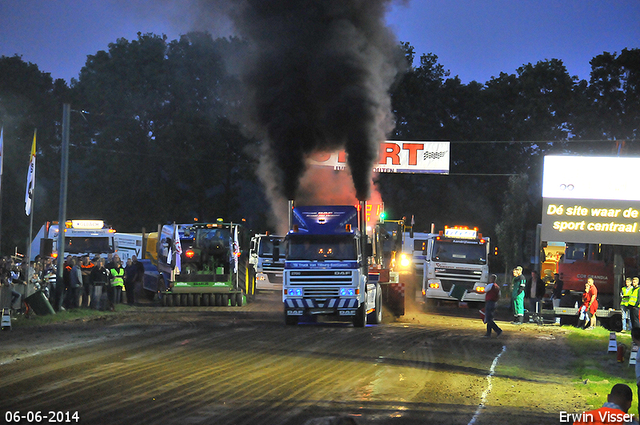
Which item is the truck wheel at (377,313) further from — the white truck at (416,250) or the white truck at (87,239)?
the white truck at (416,250)

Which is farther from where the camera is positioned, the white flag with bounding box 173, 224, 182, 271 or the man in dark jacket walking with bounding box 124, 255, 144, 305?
the white flag with bounding box 173, 224, 182, 271

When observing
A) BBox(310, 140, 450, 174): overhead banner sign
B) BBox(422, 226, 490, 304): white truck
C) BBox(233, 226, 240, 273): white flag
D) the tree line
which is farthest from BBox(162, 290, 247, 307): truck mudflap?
the tree line

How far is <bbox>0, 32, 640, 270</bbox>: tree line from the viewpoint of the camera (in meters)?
61.0

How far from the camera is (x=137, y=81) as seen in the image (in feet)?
210

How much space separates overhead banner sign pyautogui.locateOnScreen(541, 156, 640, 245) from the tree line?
3299 centimetres

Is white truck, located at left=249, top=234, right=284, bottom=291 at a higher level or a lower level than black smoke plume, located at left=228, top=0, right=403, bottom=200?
lower

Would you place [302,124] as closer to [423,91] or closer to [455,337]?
[455,337]

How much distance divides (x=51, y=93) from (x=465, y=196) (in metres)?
38.9

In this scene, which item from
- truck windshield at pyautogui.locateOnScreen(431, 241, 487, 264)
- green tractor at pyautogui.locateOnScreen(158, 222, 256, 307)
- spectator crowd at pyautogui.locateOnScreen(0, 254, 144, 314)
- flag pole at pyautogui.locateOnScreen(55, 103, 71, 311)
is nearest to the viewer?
spectator crowd at pyautogui.locateOnScreen(0, 254, 144, 314)

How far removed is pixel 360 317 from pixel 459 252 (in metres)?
10.8

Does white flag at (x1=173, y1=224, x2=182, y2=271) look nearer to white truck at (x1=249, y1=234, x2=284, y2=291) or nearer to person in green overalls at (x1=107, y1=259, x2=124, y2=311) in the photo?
person in green overalls at (x1=107, y1=259, x2=124, y2=311)

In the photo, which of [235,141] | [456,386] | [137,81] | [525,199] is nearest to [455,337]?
[456,386]

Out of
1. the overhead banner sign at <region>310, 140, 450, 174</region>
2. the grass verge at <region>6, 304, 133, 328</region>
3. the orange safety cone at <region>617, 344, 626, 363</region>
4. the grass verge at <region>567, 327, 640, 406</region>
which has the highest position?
the overhead banner sign at <region>310, 140, 450, 174</region>

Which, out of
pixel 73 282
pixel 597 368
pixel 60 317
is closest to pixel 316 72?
pixel 73 282
